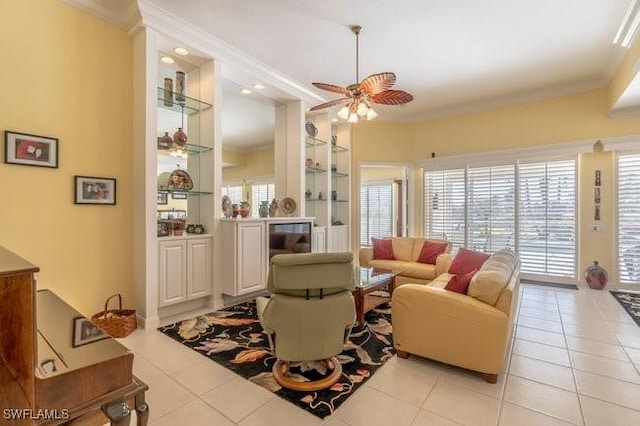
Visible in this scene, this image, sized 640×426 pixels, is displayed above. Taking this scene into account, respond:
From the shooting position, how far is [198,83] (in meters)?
3.94

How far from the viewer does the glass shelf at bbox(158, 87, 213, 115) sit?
3.64m

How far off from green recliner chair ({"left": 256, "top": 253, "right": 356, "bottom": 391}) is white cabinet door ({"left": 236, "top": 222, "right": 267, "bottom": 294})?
1745mm

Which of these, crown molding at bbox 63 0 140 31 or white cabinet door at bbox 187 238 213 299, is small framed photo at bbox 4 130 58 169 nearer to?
crown molding at bbox 63 0 140 31

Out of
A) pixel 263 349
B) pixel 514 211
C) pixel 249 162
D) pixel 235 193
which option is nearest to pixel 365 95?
pixel 263 349

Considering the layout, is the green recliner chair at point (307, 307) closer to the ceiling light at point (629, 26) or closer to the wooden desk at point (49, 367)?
the wooden desk at point (49, 367)

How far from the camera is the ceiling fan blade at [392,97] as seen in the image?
10.2ft

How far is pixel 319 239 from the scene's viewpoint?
217 inches

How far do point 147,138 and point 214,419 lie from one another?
2733 millimetres

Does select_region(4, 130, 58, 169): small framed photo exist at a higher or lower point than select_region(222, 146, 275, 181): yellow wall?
lower

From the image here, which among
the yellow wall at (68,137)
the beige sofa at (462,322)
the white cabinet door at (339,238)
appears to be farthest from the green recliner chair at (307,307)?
the white cabinet door at (339,238)

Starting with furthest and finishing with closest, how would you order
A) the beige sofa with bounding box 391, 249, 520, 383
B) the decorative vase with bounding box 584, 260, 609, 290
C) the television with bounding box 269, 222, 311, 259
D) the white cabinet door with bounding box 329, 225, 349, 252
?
the white cabinet door with bounding box 329, 225, 349, 252 < the decorative vase with bounding box 584, 260, 609, 290 < the television with bounding box 269, 222, 311, 259 < the beige sofa with bounding box 391, 249, 520, 383

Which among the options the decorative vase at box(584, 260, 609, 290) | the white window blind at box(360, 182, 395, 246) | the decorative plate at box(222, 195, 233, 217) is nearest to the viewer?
the decorative plate at box(222, 195, 233, 217)

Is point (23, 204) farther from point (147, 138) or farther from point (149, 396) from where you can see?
point (149, 396)

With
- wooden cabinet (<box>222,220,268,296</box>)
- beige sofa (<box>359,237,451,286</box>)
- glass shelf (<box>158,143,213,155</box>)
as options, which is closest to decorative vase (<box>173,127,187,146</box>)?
glass shelf (<box>158,143,213,155</box>)
